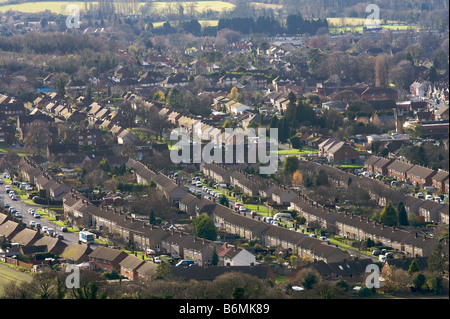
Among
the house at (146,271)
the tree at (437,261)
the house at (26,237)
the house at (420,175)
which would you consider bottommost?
the house at (420,175)

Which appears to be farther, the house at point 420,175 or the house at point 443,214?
the house at point 420,175

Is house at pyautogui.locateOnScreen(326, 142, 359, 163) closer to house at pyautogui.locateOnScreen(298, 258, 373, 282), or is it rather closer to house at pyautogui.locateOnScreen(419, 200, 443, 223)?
house at pyautogui.locateOnScreen(419, 200, 443, 223)

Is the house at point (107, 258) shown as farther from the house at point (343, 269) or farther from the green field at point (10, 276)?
the house at point (343, 269)

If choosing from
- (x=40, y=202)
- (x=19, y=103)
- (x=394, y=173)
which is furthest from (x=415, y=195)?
(x=19, y=103)

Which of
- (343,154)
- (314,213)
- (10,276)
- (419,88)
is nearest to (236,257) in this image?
(10,276)

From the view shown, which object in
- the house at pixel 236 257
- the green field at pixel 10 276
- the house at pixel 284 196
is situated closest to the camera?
the green field at pixel 10 276

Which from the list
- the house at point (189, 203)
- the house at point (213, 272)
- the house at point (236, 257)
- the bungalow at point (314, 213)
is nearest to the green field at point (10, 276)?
the house at point (213, 272)
